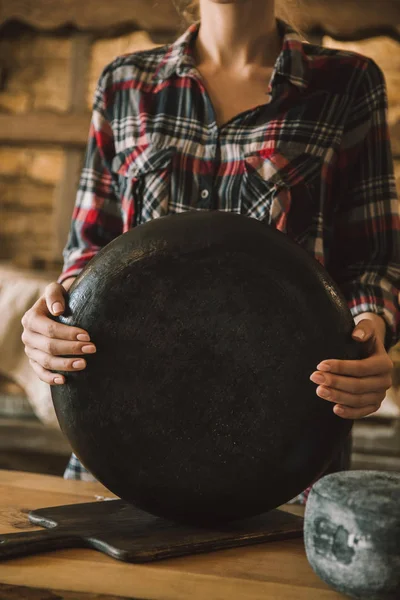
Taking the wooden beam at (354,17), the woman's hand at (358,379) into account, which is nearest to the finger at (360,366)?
the woman's hand at (358,379)

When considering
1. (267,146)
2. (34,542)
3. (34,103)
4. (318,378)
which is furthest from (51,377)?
(34,103)

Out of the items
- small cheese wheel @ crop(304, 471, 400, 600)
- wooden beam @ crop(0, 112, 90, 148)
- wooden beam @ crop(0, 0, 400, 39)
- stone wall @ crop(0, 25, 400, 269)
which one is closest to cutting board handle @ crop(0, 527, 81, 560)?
small cheese wheel @ crop(304, 471, 400, 600)

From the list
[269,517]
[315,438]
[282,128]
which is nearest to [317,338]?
[315,438]

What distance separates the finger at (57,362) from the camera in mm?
927

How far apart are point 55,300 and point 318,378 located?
36cm

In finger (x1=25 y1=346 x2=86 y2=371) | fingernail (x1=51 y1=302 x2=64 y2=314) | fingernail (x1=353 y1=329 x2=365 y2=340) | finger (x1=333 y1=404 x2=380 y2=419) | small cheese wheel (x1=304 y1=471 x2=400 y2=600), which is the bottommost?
small cheese wheel (x1=304 y1=471 x2=400 y2=600)

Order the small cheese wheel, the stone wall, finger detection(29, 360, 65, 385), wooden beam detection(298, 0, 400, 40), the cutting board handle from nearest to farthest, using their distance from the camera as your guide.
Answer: the small cheese wheel → the cutting board handle → finger detection(29, 360, 65, 385) → wooden beam detection(298, 0, 400, 40) → the stone wall

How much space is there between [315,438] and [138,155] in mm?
792

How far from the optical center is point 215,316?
906mm

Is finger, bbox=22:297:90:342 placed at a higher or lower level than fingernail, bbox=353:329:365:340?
lower

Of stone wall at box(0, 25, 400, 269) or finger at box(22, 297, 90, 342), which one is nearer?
finger at box(22, 297, 90, 342)

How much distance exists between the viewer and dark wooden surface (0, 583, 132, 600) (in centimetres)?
76

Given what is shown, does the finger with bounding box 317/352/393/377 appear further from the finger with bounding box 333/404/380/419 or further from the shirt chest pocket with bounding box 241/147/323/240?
the shirt chest pocket with bounding box 241/147/323/240

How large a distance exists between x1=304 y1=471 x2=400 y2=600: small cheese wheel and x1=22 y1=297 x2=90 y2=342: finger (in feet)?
1.11
